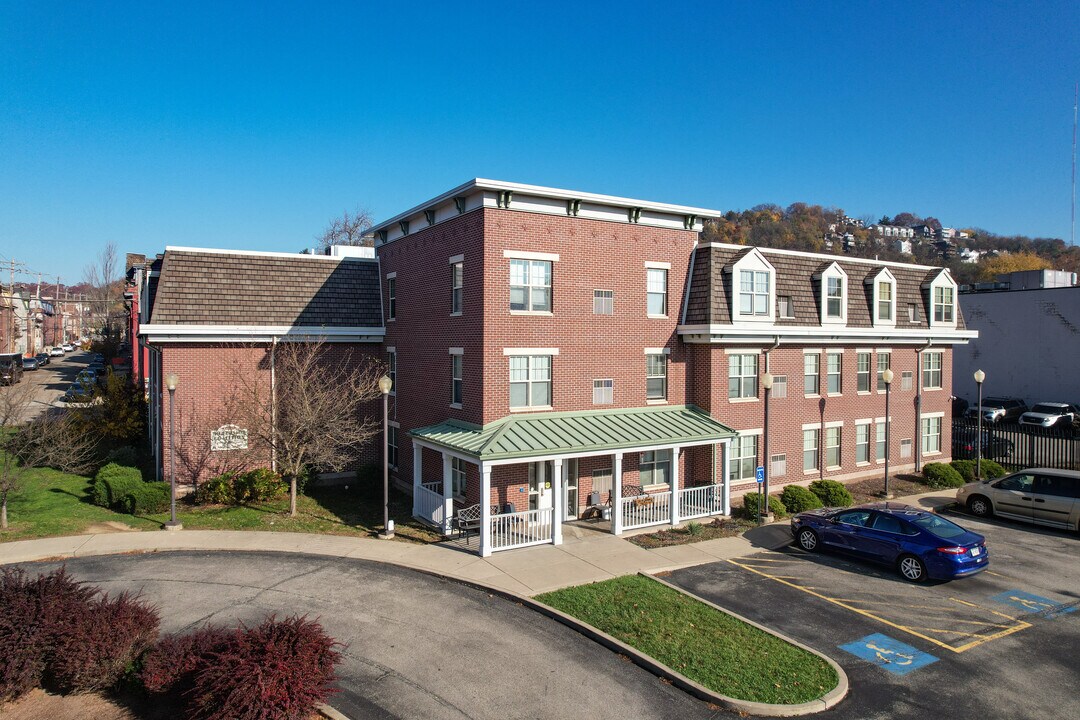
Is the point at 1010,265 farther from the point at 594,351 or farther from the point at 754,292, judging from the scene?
the point at 594,351

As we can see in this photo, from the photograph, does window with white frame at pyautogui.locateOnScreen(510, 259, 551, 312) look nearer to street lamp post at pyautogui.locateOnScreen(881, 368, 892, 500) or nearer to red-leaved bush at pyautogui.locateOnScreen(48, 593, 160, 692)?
red-leaved bush at pyautogui.locateOnScreen(48, 593, 160, 692)

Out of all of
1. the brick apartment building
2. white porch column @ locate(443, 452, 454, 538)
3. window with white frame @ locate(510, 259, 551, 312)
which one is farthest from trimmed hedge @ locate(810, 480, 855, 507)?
white porch column @ locate(443, 452, 454, 538)

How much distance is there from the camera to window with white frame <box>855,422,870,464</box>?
25906mm

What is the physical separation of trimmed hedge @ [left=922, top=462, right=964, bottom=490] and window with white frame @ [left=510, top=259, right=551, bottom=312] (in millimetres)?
17743

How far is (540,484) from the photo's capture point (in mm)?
19547

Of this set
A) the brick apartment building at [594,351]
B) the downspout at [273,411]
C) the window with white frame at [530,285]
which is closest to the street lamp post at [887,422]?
the brick apartment building at [594,351]

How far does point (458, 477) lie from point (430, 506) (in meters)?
1.62

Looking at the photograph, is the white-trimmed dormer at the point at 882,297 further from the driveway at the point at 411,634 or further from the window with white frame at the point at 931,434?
the driveway at the point at 411,634

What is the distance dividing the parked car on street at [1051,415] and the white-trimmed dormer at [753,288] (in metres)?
28.3

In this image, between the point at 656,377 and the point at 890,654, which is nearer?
the point at 890,654

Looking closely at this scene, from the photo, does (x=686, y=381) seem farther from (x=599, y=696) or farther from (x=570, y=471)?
(x=599, y=696)

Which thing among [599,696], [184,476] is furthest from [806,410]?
[184,476]

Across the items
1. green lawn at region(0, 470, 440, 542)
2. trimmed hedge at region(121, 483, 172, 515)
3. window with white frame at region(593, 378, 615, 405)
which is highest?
window with white frame at region(593, 378, 615, 405)

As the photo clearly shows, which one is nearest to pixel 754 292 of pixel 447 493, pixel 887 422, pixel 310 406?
pixel 887 422
